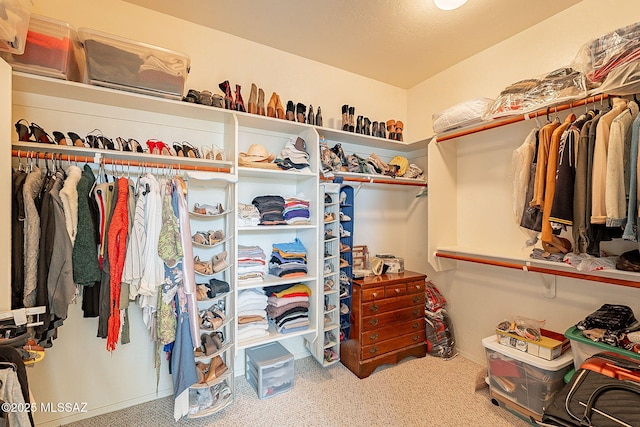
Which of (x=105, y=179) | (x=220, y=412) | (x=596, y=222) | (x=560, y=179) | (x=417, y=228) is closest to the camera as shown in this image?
(x=596, y=222)

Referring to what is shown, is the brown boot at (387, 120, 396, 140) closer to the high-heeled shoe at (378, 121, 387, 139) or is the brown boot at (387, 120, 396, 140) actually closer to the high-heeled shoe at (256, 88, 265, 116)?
the high-heeled shoe at (378, 121, 387, 139)

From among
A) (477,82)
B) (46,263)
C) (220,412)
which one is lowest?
(220,412)

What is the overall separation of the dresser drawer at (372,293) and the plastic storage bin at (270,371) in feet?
2.53

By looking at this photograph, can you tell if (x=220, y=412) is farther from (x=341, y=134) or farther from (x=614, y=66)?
(x=614, y=66)

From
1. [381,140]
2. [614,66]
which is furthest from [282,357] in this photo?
[614,66]

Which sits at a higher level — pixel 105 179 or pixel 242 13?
pixel 242 13

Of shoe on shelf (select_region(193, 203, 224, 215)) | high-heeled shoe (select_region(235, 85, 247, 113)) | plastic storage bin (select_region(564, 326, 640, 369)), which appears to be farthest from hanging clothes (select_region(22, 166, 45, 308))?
plastic storage bin (select_region(564, 326, 640, 369))

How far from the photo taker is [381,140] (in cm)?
273

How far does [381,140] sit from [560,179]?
4.87ft

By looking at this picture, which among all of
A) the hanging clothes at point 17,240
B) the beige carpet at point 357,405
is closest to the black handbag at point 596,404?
the beige carpet at point 357,405

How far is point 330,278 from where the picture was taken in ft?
7.86

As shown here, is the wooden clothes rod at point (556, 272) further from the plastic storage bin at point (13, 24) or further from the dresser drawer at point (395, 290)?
the plastic storage bin at point (13, 24)

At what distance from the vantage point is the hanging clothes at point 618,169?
1.36m

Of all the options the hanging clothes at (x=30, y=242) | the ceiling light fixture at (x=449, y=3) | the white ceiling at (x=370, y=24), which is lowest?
the hanging clothes at (x=30, y=242)
